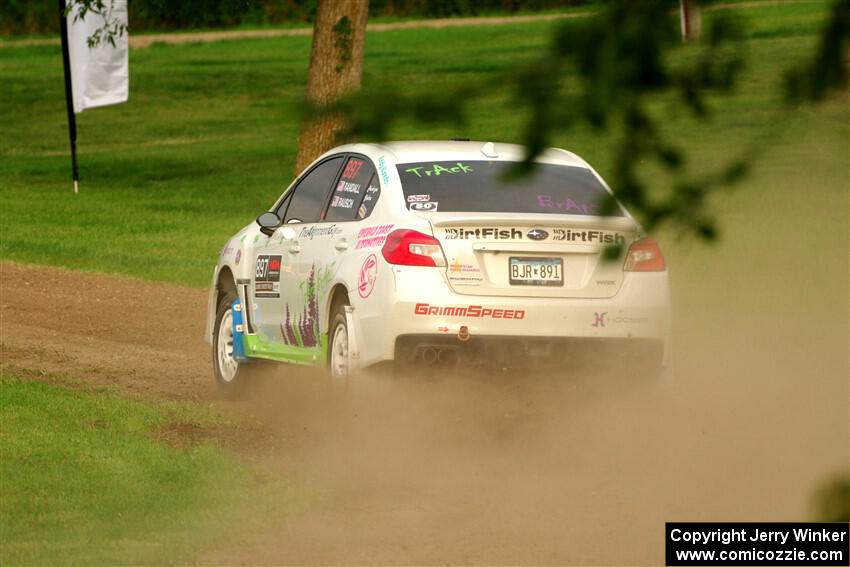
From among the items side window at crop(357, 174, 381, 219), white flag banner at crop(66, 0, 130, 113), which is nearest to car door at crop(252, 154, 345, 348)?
side window at crop(357, 174, 381, 219)

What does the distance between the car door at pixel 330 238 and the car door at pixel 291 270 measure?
0.05 ft

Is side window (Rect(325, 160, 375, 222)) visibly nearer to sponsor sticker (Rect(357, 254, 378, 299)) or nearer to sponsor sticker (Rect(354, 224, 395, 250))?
sponsor sticker (Rect(354, 224, 395, 250))

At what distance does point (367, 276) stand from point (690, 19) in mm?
6102

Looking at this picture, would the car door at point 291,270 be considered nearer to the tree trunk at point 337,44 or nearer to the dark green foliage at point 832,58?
the dark green foliage at point 832,58

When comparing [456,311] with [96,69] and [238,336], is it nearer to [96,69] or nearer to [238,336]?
[238,336]

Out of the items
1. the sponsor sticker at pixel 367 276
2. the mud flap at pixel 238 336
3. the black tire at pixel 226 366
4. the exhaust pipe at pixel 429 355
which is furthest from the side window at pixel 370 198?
the black tire at pixel 226 366

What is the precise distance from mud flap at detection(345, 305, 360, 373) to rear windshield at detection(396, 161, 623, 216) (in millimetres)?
678

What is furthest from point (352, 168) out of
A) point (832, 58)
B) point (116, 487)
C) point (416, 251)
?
point (832, 58)

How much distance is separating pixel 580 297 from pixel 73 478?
2.77 metres

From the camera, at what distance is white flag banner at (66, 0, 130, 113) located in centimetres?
2634

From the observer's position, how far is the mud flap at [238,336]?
1072cm

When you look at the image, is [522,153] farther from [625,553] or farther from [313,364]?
[313,364]

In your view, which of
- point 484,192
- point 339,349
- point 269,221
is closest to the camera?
point 484,192

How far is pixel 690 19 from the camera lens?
2.76 meters
